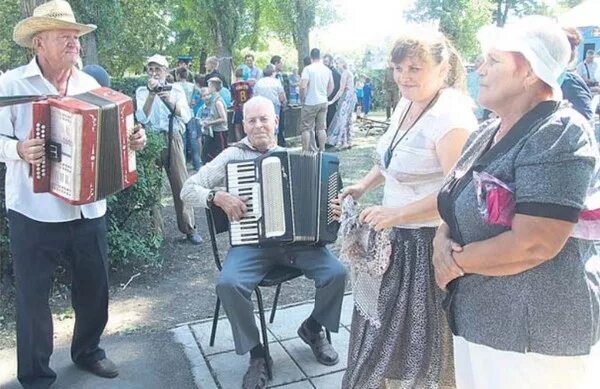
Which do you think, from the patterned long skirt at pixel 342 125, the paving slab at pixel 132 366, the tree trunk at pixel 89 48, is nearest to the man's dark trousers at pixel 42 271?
the paving slab at pixel 132 366

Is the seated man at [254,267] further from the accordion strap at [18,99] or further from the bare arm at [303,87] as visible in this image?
the bare arm at [303,87]

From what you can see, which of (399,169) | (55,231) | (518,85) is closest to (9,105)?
(55,231)

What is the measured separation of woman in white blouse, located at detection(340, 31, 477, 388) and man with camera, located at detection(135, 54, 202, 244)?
3.19 m

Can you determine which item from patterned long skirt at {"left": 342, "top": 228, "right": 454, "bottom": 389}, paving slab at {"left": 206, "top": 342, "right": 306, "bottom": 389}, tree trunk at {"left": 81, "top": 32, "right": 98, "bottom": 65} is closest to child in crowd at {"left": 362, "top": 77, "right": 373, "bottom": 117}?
tree trunk at {"left": 81, "top": 32, "right": 98, "bottom": 65}

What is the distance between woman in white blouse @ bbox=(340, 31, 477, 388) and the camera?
2299 millimetres

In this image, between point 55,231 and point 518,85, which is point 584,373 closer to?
point 518,85

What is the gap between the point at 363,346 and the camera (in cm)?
253

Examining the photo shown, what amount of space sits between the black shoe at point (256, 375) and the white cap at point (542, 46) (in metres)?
→ 2.06

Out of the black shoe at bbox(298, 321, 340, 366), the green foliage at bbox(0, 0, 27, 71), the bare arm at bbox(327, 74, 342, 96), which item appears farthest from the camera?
the green foliage at bbox(0, 0, 27, 71)

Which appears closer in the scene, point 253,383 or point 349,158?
point 253,383

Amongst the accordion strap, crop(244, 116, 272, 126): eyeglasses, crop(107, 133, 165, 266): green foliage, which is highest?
the accordion strap

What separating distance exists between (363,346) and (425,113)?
1.09 meters

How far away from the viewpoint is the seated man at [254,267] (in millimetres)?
2938

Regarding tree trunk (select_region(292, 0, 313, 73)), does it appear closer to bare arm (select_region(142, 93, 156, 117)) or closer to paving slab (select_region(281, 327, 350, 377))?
bare arm (select_region(142, 93, 156, 117))
